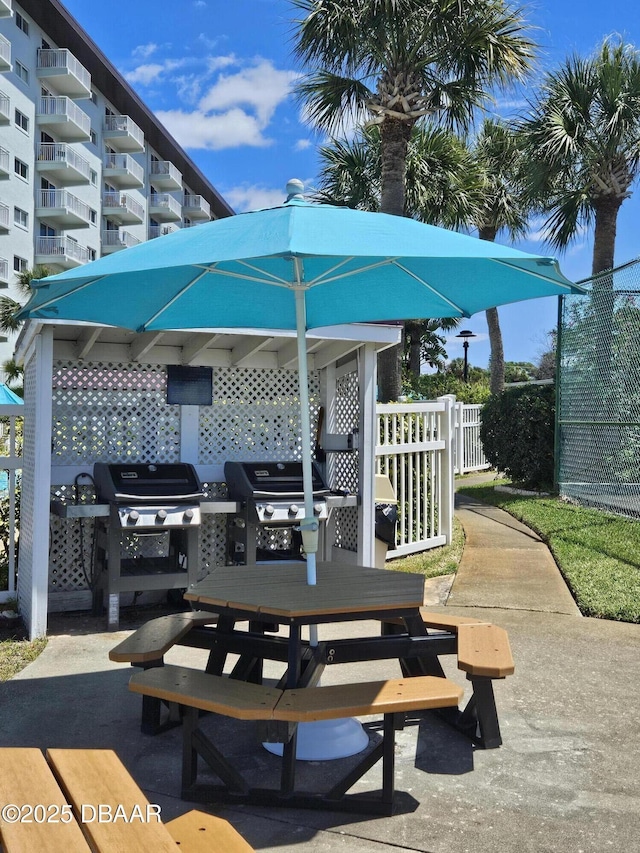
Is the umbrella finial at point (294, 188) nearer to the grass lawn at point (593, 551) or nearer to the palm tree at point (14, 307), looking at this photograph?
the grass lawn at point (593, 551)

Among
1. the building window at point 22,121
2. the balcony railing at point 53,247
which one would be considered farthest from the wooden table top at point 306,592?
the building window at point 22,121

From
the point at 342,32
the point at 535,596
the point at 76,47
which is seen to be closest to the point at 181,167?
the point at 76,47

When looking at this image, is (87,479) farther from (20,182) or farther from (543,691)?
(20,182)

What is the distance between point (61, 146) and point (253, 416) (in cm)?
3270

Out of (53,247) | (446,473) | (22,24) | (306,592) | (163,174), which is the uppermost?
(22,24)

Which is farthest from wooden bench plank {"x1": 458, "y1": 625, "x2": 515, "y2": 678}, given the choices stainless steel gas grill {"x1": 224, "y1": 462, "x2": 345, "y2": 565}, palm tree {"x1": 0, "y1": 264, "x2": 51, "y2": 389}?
palm tree {"x1": 0, "y1": 264, "x2": 51, "y2": 389}

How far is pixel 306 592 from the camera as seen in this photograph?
3.83m

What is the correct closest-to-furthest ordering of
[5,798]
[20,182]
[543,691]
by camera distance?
[5,798]
[543,691]
[20,182]

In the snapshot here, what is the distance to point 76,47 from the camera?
37062mm

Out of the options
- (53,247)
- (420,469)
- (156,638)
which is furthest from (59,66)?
(156,638)

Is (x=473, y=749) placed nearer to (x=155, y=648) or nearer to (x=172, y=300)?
(x=155, y=648)

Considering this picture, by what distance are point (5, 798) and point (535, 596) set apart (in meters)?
5.43

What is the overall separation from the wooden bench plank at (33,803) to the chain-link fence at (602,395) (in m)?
8.31

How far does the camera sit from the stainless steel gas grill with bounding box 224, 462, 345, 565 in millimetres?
6309
